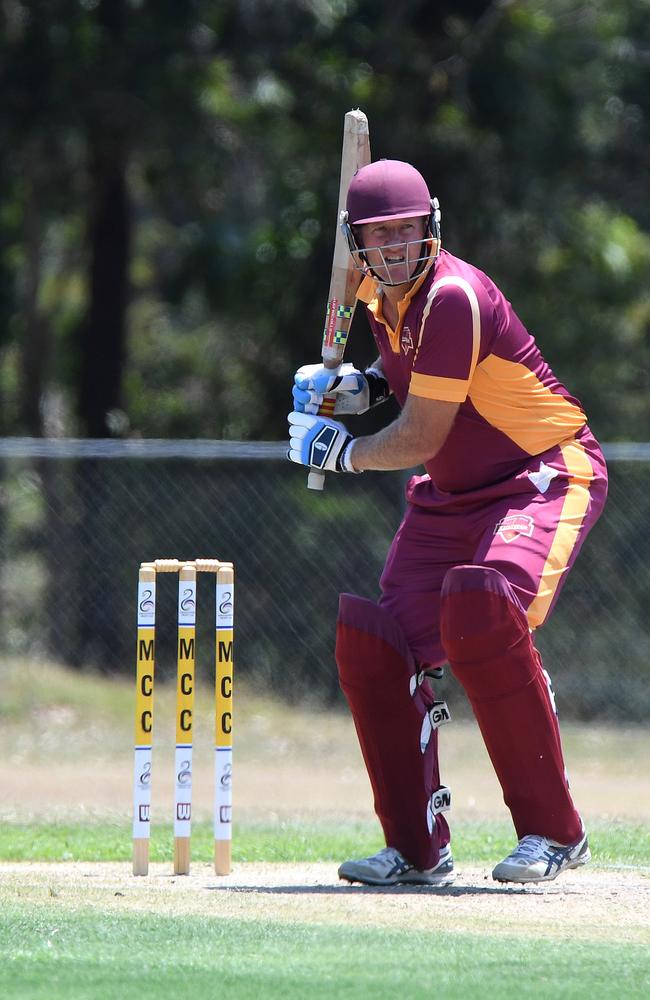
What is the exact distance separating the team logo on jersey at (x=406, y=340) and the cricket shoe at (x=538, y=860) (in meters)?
1.66

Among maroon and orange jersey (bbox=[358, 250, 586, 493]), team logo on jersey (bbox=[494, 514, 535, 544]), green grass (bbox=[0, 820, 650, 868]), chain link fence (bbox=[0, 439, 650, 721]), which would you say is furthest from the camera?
chain link fence (bbox=[0, 439, 650, 721])

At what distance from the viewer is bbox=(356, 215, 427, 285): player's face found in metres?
5.10

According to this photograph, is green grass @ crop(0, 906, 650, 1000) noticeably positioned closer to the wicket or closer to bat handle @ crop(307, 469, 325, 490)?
the wicket

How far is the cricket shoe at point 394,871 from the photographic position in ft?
17.4

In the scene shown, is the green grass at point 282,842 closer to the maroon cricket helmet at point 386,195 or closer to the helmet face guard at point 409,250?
the helmet face guard at point 409,250

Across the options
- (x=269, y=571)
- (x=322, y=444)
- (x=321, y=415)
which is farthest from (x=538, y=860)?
(x=269, y=571)

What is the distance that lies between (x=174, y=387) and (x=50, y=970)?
577 inches

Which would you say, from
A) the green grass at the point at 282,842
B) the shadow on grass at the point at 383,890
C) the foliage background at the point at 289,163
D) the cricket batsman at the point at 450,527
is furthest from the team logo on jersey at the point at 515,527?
the foliage background at the point at 289,163

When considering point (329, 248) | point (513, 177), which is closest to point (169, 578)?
point (329, 248)

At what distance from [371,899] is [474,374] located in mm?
1712

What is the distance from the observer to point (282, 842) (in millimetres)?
6918

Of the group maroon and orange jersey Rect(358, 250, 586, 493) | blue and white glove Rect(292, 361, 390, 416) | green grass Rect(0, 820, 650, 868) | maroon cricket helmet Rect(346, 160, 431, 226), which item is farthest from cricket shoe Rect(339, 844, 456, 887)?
maroon cricket helmet Rect(346, 160, 431, 226)

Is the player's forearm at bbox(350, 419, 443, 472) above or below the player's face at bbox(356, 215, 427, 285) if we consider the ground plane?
below

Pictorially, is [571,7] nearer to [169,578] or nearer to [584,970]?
[169,578]
